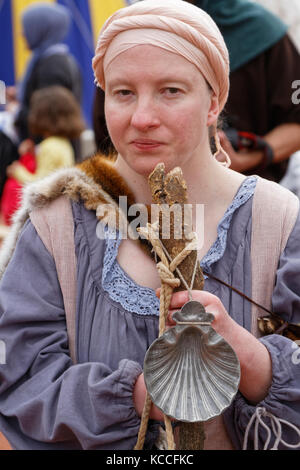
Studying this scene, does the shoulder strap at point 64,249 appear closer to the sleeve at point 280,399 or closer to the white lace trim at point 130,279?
the white lace trim at point 130,279

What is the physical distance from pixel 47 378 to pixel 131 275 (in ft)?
1.09

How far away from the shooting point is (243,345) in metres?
1.41

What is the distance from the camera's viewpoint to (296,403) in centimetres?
148

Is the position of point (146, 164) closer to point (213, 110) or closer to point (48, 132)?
point (213, 110)

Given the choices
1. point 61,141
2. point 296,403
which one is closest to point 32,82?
point 61,141

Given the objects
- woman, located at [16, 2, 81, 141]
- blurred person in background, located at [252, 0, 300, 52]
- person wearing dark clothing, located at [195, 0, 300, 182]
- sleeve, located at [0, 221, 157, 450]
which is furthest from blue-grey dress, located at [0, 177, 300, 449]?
woman, located at [16, 2, 81, 141]

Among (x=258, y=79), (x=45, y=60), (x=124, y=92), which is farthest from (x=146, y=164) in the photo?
(x=45, y=60)

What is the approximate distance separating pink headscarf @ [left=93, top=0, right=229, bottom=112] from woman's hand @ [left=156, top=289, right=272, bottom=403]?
560 mm

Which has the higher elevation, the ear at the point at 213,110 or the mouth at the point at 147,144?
the ear at the point at 213,110

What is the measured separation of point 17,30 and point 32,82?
121 inches

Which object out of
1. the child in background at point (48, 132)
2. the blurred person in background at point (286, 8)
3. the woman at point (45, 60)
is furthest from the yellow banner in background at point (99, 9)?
the blurred person in background at point (286, 8)

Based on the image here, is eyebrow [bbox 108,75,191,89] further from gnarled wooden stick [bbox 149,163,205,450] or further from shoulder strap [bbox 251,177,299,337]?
shoulder strap [bbox 251,177,299,337]

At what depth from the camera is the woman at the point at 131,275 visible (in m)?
1.42
